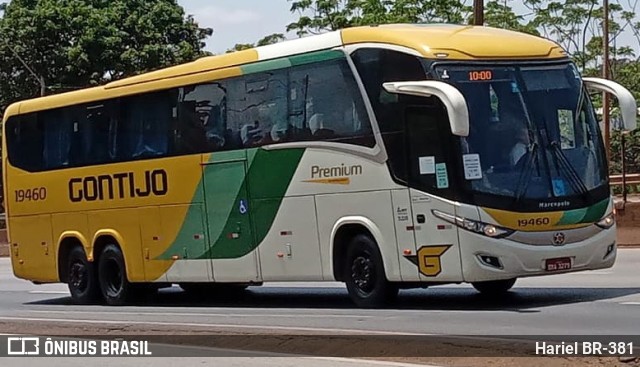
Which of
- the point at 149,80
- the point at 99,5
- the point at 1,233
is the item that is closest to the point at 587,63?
the point at 99,5

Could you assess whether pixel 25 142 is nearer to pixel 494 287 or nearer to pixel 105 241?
pixel 105 241

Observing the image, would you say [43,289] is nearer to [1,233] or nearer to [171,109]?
[171,109]

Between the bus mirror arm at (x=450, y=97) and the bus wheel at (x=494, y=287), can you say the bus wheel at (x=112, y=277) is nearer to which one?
the bus wheel at (x=494, y=287)

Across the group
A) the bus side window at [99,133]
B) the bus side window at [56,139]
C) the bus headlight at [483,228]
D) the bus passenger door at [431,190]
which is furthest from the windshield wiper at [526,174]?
the bus side window at [56,139]

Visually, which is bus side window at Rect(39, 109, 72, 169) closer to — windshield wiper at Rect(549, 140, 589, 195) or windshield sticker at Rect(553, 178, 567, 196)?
windshield wiper at Rect(549, 140, 589, 195)

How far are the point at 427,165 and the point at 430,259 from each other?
1.14m

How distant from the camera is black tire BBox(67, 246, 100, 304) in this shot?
21016 millimetres

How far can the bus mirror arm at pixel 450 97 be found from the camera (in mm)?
14039

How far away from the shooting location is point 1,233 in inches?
1698

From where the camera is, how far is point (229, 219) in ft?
58.9

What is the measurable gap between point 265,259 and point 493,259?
4.02m

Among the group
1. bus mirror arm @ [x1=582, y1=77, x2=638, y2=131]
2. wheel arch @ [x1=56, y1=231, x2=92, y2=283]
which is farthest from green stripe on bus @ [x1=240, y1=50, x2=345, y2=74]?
wheel arch @ [x1=56, y1=231, x2=92, y2=283]

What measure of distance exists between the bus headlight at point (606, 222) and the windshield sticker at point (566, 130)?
974 mm

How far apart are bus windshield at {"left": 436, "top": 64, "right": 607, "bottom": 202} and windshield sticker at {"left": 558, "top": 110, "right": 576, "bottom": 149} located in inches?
0.5
